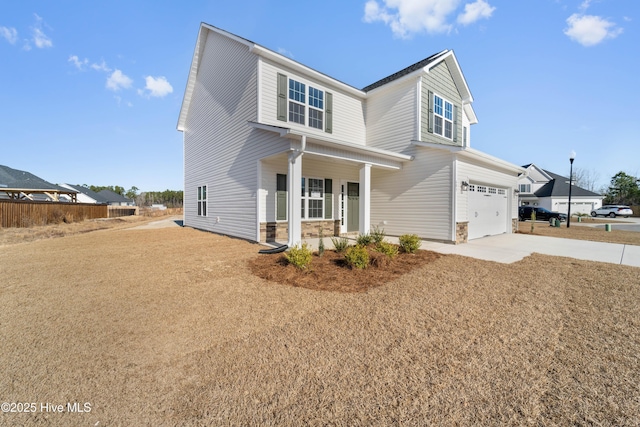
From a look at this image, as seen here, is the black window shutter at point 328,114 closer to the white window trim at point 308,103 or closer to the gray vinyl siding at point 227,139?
the white window trim at point 308,103

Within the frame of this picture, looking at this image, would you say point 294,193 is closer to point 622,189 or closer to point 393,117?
point 393,117

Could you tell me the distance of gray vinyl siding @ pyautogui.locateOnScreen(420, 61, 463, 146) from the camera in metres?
11.0

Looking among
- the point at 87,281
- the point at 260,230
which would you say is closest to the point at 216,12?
the point at 260,230

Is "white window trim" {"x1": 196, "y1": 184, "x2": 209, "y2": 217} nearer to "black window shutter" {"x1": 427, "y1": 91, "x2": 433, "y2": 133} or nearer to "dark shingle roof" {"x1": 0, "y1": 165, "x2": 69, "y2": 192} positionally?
"black window shutter" {"x1": 427, "y1": 91, "x2": 433, "y2": 133}

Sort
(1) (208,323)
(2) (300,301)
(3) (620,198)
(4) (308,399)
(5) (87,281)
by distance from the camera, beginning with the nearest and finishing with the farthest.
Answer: (4) (308,399), (1) (208,323), (2) (300,301), (5) (87,281), (3) (620,198)

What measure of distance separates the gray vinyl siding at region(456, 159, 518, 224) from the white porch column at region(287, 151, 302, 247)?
5.85m

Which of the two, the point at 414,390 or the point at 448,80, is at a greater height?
the point at 448,80

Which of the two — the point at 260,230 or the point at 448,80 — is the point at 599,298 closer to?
the point at 260,230

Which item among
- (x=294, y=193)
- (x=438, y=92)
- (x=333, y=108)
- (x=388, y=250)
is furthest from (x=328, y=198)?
(x=438, y=92)

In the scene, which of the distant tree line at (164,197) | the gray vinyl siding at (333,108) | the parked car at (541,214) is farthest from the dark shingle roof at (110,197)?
the parked car at (541,214)

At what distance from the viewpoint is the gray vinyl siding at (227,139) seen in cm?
936

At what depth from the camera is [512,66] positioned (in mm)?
9828

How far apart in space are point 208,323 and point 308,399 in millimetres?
1952

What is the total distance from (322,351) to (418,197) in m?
8.76
